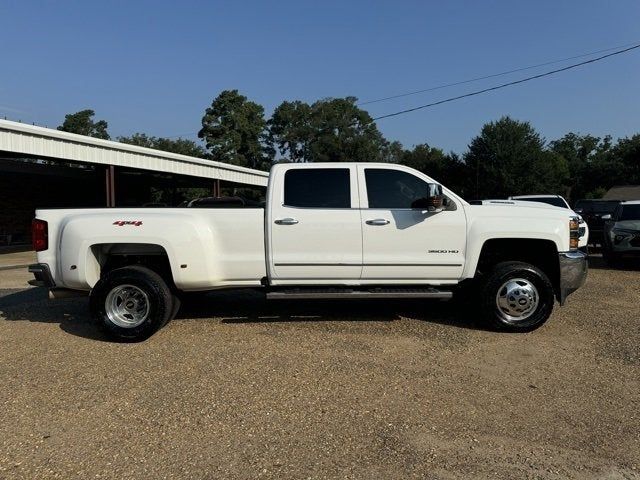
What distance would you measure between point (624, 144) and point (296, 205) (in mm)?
79251

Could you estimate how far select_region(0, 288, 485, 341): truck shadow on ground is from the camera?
648 cm

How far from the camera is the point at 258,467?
10.2 ft

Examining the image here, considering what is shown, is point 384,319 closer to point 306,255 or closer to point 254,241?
point 306,255

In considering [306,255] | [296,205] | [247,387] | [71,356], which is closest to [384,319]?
[306,255]

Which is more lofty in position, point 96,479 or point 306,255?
point 306,255

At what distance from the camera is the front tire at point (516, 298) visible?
5875 millimetres

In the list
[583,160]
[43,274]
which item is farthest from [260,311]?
[583,160]

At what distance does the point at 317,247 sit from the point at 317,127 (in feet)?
250

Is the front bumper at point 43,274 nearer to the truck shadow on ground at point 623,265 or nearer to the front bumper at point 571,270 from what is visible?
the front bumper at point 571,270

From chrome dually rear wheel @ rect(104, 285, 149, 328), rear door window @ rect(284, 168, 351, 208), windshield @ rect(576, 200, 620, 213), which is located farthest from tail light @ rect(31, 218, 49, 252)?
windshield @ rect(576, 200, 620, 213)

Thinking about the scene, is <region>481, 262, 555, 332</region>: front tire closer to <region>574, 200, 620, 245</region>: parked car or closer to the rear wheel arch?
the rear wheel arch

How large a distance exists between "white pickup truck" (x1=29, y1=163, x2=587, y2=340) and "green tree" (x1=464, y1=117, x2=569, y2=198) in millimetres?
43452

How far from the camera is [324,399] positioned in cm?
409

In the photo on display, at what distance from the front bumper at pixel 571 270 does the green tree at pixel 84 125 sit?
7911 centimetres
